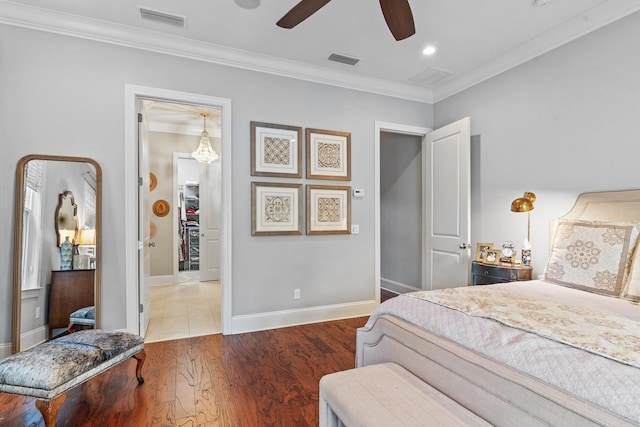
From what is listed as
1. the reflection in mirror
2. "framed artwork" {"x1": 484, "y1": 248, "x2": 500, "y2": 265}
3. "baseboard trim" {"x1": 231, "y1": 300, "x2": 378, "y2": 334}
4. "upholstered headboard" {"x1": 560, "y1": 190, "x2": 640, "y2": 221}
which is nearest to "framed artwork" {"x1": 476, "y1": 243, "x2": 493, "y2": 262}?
"framed artwork" {"x1": 484, "y1": 248, "x2": 500, "y2": 265}

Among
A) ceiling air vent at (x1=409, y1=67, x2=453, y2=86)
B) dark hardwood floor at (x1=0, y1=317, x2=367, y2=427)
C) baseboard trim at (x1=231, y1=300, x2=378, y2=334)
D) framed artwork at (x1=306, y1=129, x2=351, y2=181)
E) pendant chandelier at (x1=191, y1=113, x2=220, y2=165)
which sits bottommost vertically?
dark hardwood floor at (x1=0, y1=317, x2=367, y2=427)

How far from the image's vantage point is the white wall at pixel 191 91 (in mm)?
2566

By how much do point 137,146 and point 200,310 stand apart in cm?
218

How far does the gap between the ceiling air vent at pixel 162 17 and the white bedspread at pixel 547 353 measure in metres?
2.81

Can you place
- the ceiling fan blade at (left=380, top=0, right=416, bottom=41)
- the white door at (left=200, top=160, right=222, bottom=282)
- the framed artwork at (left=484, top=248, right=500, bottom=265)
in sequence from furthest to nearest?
the white door at (left=200, top=160, right=222, bottom=282), the framed artwork at (left=484, top=248, right=500, bottom=265), the ceiling fan blade at (left=380, top=0, right=416, bottom=41)

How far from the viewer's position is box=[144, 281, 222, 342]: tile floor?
329 cm

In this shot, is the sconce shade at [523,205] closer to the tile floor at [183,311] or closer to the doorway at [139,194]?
the doorway at [139,194]

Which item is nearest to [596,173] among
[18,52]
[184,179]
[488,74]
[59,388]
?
[488,74]

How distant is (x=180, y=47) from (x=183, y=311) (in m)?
3.01

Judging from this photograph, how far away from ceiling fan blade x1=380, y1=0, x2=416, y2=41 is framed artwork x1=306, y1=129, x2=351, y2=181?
5.05 ft

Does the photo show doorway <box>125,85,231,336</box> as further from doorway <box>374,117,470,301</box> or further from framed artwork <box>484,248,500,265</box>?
framed artwork <box>484,248,500,265</box>

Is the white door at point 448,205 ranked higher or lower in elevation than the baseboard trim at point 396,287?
higher

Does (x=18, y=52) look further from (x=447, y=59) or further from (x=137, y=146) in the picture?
(x=447, y=59)

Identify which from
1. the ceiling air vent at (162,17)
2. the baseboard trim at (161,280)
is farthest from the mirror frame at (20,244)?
the baseboard trim at (161,280)
